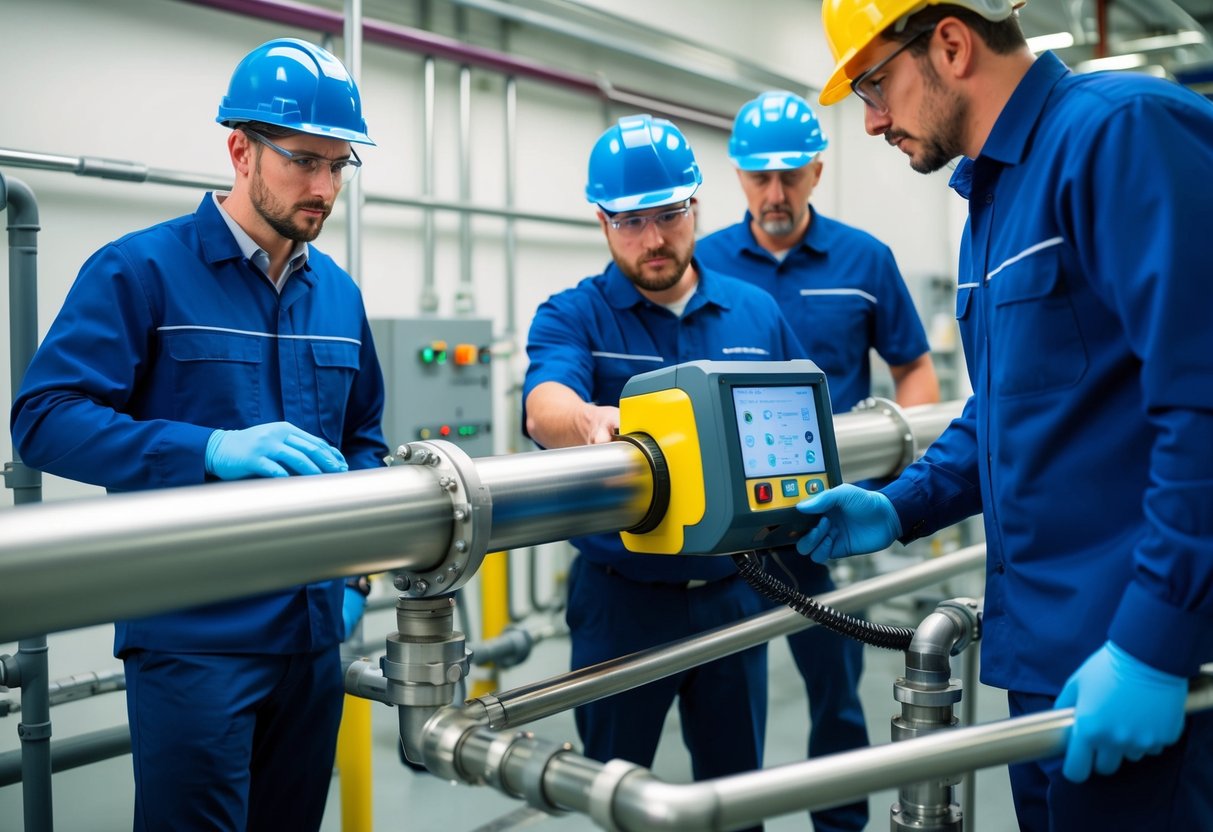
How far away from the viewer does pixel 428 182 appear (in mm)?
3109

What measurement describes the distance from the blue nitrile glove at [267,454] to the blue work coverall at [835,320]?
1.13 metres

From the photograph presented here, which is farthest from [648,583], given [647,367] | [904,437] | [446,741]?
[446,741]

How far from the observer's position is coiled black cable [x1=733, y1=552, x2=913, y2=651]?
996 mm

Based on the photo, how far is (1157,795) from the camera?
877mm

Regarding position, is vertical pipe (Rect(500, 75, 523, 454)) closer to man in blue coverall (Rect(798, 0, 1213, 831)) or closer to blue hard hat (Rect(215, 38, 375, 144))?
blue hard hat (Rect(215, 38, 375, 144))

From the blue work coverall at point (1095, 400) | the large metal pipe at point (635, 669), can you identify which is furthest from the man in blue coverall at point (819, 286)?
the blue work coverall at point (1095, 400)

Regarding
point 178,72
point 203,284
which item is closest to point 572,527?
point 203,284

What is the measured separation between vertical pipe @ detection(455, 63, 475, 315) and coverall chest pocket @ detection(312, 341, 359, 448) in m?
1.69

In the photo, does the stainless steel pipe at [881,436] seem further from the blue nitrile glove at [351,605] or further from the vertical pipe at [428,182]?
the vertical pipe at [428,182]

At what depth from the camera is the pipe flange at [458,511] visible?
0.82 meters

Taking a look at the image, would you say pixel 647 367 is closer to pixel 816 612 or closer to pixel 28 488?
pixel 816 612

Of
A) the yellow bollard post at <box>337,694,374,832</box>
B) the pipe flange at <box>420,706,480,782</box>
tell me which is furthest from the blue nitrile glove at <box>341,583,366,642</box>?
the pipe flange at <box>420,706,480,782</box>

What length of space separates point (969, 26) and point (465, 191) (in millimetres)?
2468

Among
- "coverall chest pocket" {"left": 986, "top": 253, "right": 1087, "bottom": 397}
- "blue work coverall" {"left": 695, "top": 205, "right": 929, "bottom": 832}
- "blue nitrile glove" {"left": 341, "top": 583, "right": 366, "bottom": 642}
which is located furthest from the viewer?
"blue work coverall" {"left": 695, "top": 205, "right": 929, "bottom": 832}
